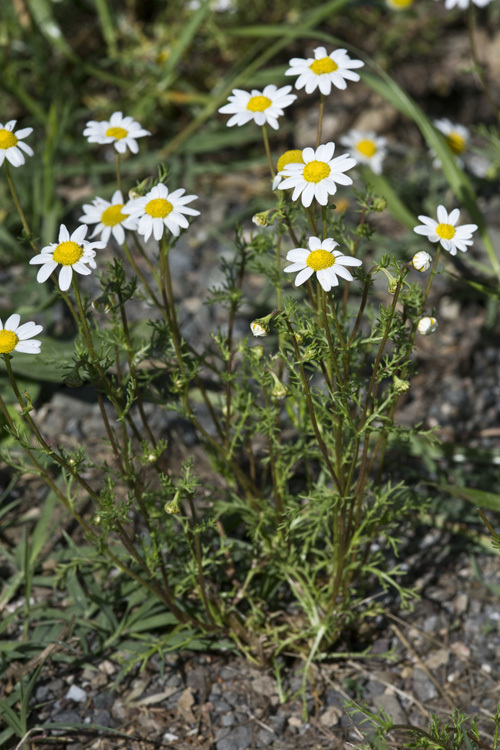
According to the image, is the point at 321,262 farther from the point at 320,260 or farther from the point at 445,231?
the point at 445,231

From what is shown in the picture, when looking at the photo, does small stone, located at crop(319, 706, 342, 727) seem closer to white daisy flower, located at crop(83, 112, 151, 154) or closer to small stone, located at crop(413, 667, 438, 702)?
small stone, located at crop(413, 667, 438, 702)

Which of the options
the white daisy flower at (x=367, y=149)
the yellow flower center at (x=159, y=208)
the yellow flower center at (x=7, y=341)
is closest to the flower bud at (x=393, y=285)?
the yellow flower center at (x=159, y=208)

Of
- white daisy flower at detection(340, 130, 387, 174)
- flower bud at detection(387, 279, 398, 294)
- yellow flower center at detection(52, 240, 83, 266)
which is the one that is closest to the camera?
flower bud at detection(387, 279, 398, 294)

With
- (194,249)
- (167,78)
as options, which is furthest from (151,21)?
(194,249)

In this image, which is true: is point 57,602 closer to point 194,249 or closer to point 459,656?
point 459,656

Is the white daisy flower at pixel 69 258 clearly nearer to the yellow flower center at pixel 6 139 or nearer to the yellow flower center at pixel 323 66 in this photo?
the yellow flower center at pixel 6 139

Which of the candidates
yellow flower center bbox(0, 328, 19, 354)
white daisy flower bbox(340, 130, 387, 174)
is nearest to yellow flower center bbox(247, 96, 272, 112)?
yellow flower center bbox(0, 328, 19, 354)

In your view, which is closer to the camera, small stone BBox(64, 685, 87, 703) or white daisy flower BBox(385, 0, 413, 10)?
small stone BBox(64, 685, 87, 703)

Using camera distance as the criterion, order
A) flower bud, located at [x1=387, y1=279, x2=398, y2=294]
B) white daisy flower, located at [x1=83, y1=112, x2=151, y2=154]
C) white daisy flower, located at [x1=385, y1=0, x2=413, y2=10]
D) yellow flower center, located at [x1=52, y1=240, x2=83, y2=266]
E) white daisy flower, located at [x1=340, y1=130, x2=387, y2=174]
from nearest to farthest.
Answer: flower bud, located at [x1=387, y1=279, x2=398, y2=294]
yellow flower center, located at [x1=52, y1=240, x2=83, y2=266]
white daisy flower, located at [x1=83, y1=112, x2=151, y2=154]
white daisy flower, located at [x1=340, y1=130, x2=387, y2=174]
white daisy flower, located at [x1=385, y1=0, x2=413, y2=10]
